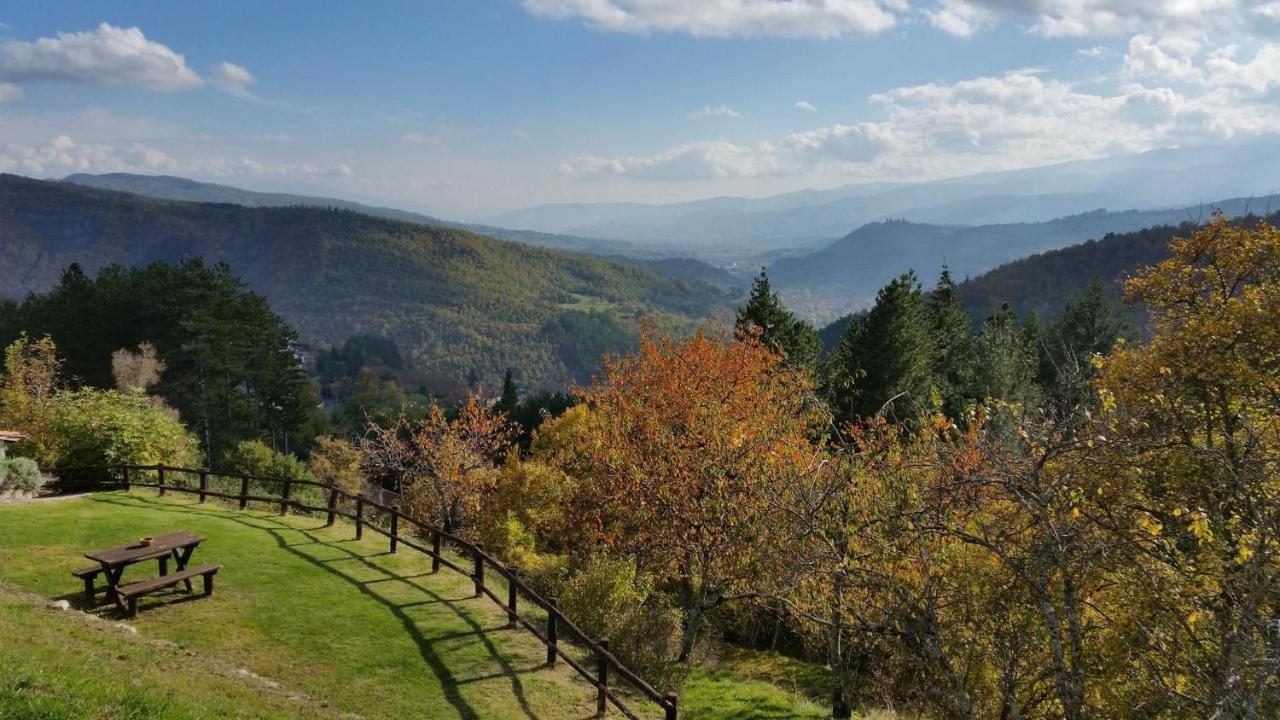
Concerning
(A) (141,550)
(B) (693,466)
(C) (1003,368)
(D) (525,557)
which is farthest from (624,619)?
(C) (1003,368)

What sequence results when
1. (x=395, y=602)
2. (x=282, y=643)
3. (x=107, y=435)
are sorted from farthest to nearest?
(x=107, y=435) → (x=395, y=602) → (x=282, y=643)

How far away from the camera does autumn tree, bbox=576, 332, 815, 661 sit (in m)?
16.2

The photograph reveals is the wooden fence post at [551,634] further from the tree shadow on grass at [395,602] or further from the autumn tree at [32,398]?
the autumn tree at [32,398]

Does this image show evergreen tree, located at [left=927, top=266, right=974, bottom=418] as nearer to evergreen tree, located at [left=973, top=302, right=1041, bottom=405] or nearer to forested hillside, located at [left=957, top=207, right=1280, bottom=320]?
evergreen tree, located at [left=973, top=302, right=1041, bottom=405]

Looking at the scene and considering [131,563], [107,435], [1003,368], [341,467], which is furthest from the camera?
[341,467]

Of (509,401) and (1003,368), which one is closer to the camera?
(1003,368)

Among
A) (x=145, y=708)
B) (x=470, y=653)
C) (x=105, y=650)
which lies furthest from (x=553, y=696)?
(x=105, y=650)

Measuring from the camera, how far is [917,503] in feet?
35.8

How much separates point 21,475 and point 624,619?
19.8 metres

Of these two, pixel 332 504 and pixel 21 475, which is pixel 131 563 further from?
pixel 21 475

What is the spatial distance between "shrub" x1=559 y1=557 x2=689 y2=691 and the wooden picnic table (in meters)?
8.48

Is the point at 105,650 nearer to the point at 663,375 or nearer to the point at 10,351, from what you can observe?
the point at 663,375

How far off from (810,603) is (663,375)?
45.8 ft

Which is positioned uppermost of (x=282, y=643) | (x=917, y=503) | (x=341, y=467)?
(x=917, y=503)
